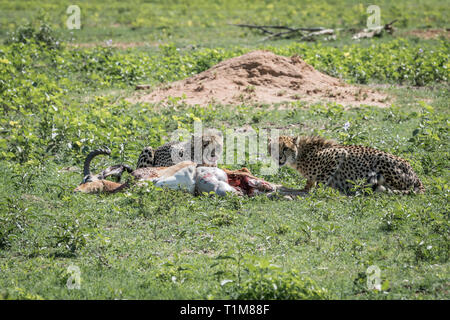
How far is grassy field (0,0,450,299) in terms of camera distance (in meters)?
6.45

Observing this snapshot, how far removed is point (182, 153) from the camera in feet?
34.9

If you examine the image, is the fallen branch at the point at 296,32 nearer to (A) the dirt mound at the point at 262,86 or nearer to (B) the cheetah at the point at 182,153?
(A) the dirt mound at the point at 262,86

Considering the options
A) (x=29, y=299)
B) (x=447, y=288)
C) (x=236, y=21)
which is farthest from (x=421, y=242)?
(x=236, y=21)

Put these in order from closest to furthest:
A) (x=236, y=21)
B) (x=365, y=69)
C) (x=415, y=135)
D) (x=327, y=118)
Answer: (x=415, y=135) → (x=327, y=118) → (x=365, y=69) → (x=236, y=21)

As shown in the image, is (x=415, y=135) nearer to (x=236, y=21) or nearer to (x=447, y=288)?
(x=447, y=288)

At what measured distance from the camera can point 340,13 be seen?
1024 inches

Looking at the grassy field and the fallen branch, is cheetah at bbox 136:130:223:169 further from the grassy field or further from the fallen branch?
the fallen branch

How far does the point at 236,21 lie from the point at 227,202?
17.4 m

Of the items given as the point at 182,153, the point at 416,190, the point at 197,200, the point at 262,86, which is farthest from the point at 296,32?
the point at 197,200

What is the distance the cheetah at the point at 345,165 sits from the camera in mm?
9133

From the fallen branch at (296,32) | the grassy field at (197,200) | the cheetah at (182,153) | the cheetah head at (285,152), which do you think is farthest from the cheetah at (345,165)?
the fallen branch at (296,32)

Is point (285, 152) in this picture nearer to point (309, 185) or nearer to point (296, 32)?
point (309, 185)

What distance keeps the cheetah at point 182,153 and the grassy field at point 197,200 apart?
0.56 m

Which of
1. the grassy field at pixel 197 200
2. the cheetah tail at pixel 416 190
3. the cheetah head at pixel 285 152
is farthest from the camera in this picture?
the cheetah head at pixel 285 152
